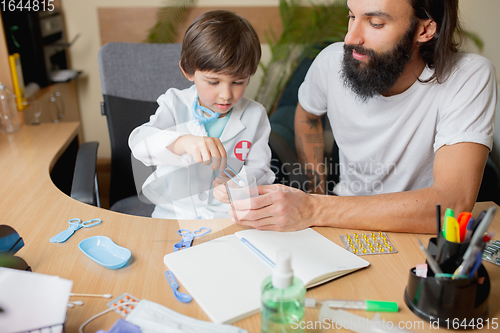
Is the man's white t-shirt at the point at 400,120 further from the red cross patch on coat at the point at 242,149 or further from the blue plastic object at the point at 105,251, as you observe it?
the blue plastic object at the point at 105,251

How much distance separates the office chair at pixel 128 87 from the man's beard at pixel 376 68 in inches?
25.4

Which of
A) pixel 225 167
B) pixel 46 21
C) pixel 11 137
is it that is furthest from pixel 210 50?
pixel 46 21

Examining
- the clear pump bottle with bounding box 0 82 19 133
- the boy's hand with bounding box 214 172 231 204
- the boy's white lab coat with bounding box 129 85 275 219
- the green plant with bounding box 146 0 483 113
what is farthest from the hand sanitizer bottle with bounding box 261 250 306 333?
the green plant with bounding box 146 0 483 113

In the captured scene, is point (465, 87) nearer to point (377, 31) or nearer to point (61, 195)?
point (377, 31)

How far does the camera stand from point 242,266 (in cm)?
78

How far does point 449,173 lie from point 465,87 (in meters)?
0.31

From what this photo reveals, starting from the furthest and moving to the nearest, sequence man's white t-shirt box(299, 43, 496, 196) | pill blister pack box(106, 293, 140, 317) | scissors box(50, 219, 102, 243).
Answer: man's white t-shirt box(299, 43, 496, 196) < scissors box(50, 219, 102, 243) < pill blister pack box(106, 293, 140, 317)

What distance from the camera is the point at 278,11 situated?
2596mm

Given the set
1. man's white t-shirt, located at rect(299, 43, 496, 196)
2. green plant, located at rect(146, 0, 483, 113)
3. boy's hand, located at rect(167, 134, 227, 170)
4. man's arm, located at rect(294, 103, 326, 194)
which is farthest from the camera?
green plant, located at rect(146, 0, 483, 113)

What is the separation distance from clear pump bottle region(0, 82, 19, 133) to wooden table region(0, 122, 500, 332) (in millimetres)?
591

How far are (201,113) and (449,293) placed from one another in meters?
0.88

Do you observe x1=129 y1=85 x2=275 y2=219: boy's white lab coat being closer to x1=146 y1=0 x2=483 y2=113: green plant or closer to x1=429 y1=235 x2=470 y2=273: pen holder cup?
x1=429 y1=235 x2=470 y2=273: pen holder cup

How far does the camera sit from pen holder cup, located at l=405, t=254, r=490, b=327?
2.01 ft

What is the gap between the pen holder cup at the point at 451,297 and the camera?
0.61m
